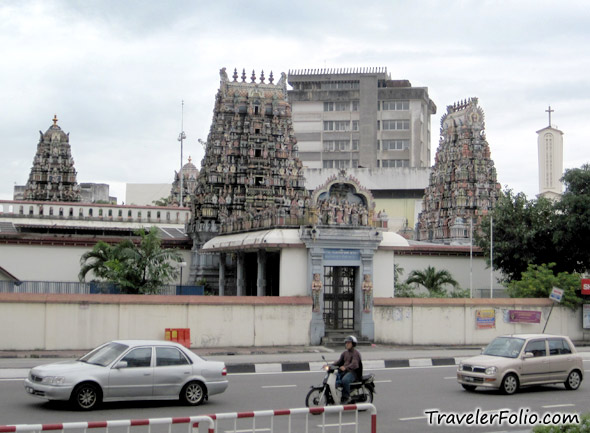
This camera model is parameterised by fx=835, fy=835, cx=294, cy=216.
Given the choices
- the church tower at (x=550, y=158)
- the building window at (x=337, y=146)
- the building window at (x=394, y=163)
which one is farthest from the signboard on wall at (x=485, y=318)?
the building window at (x=337, y=146)

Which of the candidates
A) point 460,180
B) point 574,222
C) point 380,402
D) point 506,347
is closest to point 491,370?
point 506,347

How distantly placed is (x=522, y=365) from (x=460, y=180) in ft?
164

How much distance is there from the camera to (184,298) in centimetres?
2909

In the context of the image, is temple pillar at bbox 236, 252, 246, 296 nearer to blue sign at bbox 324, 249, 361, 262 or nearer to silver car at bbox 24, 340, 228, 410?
blue sign at bbox 324, 249, 361, 262

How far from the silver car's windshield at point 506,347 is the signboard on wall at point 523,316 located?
13954mm

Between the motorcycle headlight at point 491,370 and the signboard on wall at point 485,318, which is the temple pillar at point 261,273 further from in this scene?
the motorcycle headlight at point 491,370

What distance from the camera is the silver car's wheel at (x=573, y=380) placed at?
20.2m

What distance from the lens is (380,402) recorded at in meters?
18.0

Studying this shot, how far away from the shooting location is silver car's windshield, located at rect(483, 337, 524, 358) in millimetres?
19766

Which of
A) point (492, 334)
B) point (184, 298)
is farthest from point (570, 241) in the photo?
point (184, 298)

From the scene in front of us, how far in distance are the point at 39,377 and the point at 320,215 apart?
17.3 meters

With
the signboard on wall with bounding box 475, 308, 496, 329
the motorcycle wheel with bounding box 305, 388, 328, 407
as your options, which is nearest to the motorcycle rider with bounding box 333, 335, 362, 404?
the motorcycle wheel with bounding box 305, 388, 328, 407

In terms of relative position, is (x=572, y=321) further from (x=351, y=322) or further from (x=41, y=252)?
(x=41, y=252)

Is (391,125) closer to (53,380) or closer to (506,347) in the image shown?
(506,347)
